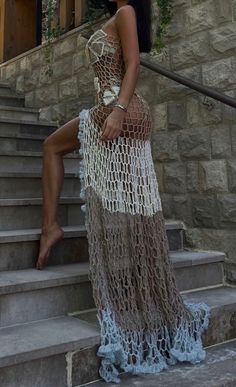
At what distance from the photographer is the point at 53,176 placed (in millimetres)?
2324

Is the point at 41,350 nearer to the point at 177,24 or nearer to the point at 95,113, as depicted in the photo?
the point at 95,113

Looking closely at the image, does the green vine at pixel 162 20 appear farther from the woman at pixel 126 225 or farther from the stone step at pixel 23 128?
the stone step at pixel 23 128

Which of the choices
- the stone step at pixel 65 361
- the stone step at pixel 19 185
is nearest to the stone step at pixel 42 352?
the stone step at pixel 65 361

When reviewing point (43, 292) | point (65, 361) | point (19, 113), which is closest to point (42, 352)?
point (65, 361)

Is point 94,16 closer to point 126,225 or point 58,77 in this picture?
point 58,77

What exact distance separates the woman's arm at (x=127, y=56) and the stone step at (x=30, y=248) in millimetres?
735

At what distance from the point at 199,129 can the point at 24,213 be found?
131 centimetres

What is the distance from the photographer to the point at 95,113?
2.18m

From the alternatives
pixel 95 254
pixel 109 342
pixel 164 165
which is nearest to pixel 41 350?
pixel 109 342

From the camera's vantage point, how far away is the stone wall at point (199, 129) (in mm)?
2996

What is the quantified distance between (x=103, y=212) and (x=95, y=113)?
477mm

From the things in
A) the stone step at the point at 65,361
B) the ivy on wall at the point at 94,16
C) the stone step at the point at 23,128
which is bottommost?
the stone step at the point at 65,361

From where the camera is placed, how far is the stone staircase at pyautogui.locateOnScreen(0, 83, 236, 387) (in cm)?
185

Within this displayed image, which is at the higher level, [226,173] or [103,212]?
[226,173]
